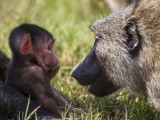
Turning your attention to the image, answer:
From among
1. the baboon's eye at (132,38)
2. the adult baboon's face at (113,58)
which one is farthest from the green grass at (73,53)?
the baboon's eye at (132,38)

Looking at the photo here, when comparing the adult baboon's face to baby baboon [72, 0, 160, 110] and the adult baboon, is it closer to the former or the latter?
baby baboon [72, 0, 160, 110]

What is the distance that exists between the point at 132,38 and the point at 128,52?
111 mm

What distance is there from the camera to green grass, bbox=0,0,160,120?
475 cm

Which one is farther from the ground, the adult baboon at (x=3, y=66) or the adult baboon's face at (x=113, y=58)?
the adult baboon's face at (x=113, y=58)

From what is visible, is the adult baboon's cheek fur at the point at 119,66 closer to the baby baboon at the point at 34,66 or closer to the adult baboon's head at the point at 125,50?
the adult baboon's head at the point at 125,50

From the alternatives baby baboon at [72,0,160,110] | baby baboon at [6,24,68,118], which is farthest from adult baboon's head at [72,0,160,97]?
baby baboon at [6,24,68,118]

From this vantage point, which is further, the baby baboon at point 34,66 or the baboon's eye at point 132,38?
the baby baboon at point 34,66

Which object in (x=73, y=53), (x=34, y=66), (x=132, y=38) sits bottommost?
(x=73, y=53)

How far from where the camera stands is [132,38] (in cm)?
415

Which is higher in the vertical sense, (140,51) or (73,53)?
(140,51)

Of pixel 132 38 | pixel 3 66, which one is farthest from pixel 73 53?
pixel 132 38

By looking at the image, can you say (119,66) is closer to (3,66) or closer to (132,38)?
(132,38)

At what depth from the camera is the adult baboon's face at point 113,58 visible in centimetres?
419

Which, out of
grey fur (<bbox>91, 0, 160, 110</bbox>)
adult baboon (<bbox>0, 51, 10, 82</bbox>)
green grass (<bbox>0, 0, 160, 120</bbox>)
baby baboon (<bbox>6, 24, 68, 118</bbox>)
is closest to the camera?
grey fur (<bbox>91, 0, 160, 110</bbox>)
